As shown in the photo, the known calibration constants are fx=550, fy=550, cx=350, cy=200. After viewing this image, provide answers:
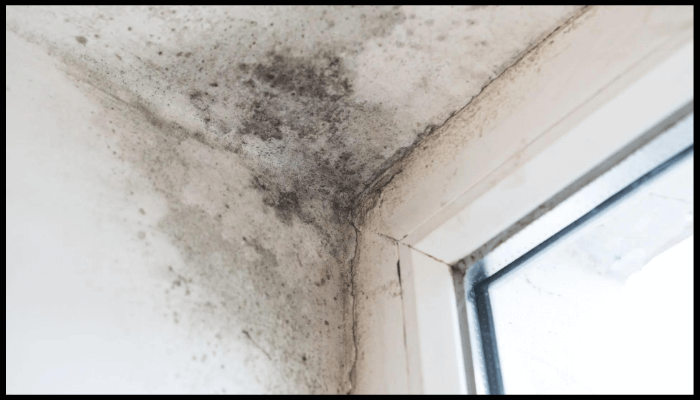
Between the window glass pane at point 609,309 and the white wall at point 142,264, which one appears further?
the window glass pane at point 609,309

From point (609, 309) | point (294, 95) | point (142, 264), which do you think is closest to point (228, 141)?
point (294, 95)

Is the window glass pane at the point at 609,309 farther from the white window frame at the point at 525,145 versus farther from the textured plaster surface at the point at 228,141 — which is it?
the textured plaster surface at the point at 228,141

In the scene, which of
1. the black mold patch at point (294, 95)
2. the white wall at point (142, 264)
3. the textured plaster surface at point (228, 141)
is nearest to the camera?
the white wall at point (142, 264)

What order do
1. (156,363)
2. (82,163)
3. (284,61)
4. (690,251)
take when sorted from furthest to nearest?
1. (690,251)
2. (284,61)
3. (82,163)
4. (156,363)

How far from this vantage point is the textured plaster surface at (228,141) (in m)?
0.91

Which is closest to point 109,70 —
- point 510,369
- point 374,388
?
point 374,388

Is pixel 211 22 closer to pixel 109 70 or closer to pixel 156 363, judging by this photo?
pixel 109 70

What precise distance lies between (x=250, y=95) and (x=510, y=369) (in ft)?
2.43

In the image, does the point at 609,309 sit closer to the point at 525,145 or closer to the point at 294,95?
the point at 525,145

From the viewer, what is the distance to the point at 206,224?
3.42 ft

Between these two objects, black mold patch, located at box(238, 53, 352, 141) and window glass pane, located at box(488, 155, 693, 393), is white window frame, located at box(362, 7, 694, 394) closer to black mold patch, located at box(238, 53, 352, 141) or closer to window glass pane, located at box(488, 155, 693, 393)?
window glass pane, located at box(488, 155, 693, 393)

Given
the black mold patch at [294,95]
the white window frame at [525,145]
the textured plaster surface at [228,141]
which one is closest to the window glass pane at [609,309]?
the white window frame at [525,145]

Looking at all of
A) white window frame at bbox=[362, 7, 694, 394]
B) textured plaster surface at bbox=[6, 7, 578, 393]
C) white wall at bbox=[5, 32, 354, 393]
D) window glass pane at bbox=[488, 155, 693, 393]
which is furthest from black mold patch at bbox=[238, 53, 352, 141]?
window glass pane at bbox=[488, 155, 693, 393]

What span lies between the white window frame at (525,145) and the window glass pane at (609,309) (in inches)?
5.0
